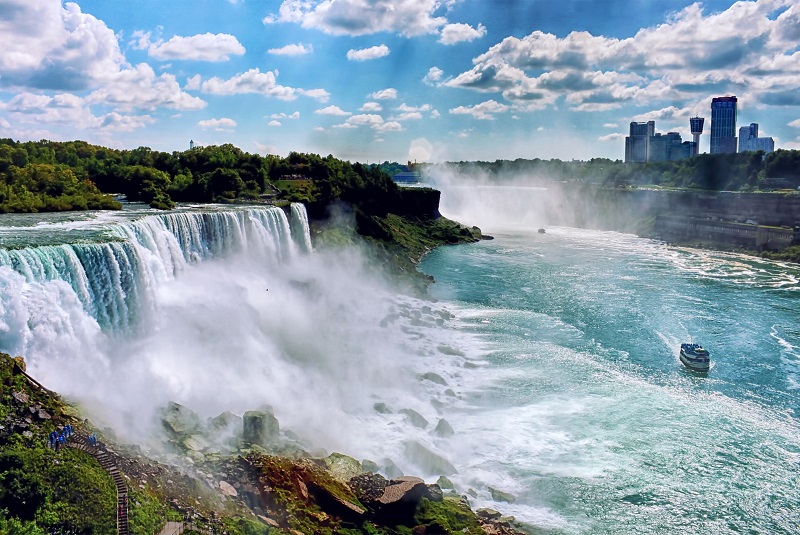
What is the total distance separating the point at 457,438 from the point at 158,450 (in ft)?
29.4

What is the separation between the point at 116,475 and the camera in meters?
11.3

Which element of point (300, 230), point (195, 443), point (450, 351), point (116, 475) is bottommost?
point (450, 351)

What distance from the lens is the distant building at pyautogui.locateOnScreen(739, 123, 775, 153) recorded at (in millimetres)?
178275

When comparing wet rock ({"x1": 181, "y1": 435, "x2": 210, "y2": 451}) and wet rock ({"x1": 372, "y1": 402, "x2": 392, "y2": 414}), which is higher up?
wet rock ({"x1": 181, "y1": 435, "x2": 210, "y2": 451})

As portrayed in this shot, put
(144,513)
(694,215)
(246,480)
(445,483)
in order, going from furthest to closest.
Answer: (694,215) → (445,483) → (246,480) → (144,513)

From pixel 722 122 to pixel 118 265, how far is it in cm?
18082

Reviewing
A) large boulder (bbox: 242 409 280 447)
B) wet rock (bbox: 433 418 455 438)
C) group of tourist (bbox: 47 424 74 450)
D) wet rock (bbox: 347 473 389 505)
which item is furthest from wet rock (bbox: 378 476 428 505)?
group of tourist (bbox: 47 424 74 450)

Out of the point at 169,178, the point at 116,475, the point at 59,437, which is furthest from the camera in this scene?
the point at 169,178

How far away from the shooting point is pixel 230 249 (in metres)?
31.3

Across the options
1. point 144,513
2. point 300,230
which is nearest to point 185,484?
point 144,513

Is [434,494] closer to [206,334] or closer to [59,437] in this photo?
[59,437]

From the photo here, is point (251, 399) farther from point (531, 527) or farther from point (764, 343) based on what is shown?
point (764, 343)

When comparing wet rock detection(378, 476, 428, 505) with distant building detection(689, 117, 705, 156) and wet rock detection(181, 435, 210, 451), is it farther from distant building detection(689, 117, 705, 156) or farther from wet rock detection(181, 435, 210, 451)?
distant building detection(689, 117, 705, 156)

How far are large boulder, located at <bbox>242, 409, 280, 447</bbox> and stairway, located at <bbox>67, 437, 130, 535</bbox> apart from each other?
4383 millimetres
